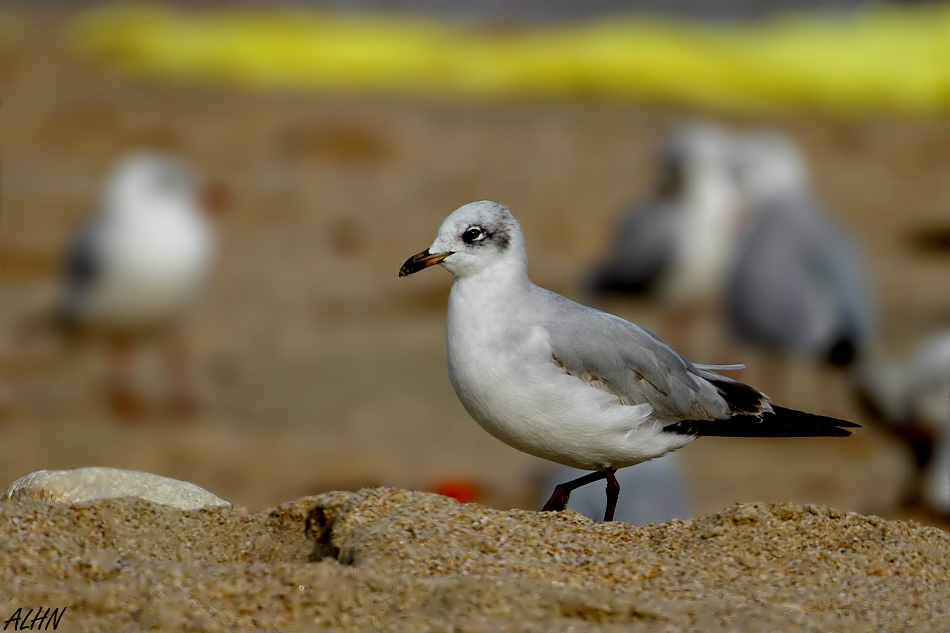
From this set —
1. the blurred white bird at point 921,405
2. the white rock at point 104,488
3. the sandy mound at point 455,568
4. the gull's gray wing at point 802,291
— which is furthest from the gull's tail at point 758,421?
the gull's gray wing at point 802,291

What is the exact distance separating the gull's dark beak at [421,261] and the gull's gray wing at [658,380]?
0.91ft

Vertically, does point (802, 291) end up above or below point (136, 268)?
below

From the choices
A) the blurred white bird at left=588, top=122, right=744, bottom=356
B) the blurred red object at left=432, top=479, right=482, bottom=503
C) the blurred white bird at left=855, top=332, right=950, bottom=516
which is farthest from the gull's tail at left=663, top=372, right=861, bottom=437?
the blurred white bird at left=588, top=122, right=744, bottom=356

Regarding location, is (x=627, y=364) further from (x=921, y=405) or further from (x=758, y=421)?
(x=921, y=405)

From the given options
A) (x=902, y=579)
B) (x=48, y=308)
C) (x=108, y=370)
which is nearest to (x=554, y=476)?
(x=902, y=579)

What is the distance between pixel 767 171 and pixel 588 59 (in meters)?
6.90

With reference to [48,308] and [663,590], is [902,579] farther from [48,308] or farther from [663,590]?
[48,308]

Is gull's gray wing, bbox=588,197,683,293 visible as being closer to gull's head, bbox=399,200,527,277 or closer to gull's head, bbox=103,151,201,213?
gull's head, bbox=103,151,201,213

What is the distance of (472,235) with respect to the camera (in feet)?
11.1

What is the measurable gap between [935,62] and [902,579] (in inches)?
568

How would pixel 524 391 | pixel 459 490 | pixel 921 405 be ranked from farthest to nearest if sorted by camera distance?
pixel 921 405, pixel 459 490, pixel 524 391

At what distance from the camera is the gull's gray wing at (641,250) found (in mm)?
9305

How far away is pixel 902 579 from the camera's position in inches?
112

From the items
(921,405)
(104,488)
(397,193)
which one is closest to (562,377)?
(104,488)
